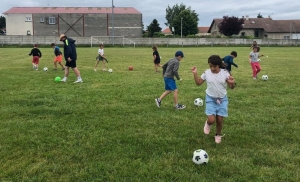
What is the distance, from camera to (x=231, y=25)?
249 ft

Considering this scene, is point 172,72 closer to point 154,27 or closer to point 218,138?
point 218,138

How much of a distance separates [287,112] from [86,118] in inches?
189

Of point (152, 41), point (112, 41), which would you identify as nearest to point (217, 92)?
point (112, 41)

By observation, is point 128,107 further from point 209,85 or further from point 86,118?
point 209,85

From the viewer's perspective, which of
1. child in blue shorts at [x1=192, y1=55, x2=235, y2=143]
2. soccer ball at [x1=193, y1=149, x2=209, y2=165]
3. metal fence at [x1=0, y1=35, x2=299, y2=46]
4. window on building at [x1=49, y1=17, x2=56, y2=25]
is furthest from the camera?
window on building at [x1=49, y1=17, x2=56, y2=25]

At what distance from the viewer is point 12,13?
218 ft

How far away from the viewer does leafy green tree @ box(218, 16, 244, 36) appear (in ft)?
248

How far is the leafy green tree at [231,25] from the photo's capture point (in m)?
75.6

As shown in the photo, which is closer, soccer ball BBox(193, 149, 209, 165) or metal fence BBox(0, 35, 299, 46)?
soccer ball BBox(193, 149, 209, 165)

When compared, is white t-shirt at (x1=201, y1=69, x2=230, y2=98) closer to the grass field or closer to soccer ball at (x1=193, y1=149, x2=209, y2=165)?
the grass field

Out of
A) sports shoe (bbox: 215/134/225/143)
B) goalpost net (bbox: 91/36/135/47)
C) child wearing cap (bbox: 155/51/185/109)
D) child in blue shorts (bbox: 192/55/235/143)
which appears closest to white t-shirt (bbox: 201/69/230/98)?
child in blue shorts (bbox: 192/55/235/143)

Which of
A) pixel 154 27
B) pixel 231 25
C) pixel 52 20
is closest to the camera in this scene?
pixel 52 20

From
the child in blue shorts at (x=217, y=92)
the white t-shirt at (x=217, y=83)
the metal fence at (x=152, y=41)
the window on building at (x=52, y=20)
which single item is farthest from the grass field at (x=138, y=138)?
the window on building at (x=52, y=20)

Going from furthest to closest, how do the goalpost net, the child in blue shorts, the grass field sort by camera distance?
the goalpost net < the child in blue shorts < the grass field
